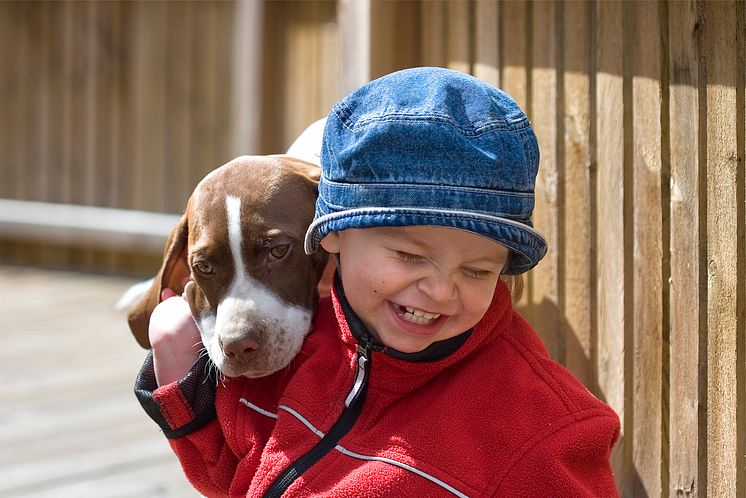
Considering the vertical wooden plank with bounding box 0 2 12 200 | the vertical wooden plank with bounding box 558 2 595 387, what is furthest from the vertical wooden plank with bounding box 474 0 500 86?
the vertical wooden plank with bounding box 0 2 12 200

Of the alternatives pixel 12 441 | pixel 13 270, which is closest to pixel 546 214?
pixel 12 441

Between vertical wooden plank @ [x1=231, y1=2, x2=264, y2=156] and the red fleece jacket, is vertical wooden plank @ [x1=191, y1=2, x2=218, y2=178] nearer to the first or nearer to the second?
vertical wooden plank @ [x1=231, y1=2, x2=264, y2=156]

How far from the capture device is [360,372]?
6.84ft

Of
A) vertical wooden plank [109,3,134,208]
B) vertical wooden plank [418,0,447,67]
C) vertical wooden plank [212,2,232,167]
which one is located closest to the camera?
vertical wooden plank [418,0,447,67]

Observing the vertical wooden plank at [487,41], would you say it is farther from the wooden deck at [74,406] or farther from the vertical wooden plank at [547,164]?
the wooden deck at [74,406]

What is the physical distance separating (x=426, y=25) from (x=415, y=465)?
1.46 metres

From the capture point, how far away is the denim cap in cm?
185

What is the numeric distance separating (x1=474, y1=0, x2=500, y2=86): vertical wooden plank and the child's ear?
84 centimetres

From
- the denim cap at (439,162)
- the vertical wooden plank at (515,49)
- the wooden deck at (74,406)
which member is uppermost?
the vertical wooden plank at (515,49)

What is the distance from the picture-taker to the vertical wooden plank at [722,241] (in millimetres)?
2193

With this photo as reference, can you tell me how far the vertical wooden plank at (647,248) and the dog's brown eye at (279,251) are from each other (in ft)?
2.52

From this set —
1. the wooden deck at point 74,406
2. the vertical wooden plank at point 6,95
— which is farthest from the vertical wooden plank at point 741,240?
the vertical wooden plank at point 6,95

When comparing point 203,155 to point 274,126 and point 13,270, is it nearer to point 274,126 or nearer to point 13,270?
point 274,126

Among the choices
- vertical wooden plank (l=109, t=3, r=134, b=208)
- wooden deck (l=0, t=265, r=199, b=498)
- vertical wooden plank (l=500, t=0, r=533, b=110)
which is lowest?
wooden deck (l=0, t=265, r=199, b=498)
